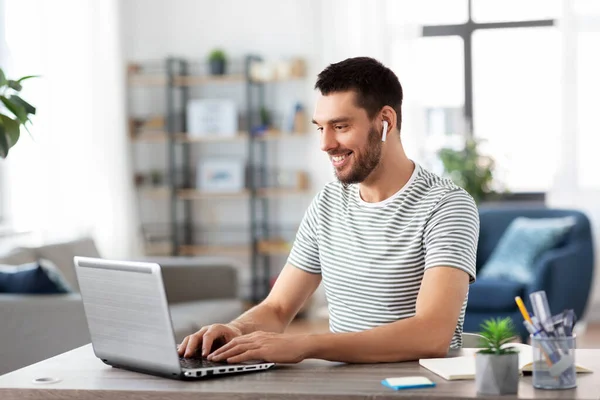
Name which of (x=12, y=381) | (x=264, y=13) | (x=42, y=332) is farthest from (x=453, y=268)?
(x=264, y=13)

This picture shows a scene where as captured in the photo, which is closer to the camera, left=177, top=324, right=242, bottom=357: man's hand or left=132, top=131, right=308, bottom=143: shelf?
left=177, top=324, right=242, bottom=357: man's hand

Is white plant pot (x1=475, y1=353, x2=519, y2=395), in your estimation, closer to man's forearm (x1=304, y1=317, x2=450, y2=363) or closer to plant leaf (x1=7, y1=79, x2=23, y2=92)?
man's forearm (x1=304, y1=317, x2=450, y2=363)

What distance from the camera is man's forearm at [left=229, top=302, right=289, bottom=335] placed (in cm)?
214

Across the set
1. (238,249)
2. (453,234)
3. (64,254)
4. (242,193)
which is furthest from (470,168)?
(453,234)

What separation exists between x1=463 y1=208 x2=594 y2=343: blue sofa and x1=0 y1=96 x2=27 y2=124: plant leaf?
2.56m

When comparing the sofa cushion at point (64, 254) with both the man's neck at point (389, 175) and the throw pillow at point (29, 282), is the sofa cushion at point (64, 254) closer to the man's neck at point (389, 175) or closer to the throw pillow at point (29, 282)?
the throw pillow at point (29, 282)

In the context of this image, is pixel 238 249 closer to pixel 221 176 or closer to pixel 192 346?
pixel 221 176

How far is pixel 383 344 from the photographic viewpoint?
1838 mm

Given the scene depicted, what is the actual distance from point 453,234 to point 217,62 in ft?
16.4

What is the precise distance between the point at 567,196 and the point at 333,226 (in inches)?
177

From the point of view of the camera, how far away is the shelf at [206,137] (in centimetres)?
675

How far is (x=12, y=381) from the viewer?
5.77ft

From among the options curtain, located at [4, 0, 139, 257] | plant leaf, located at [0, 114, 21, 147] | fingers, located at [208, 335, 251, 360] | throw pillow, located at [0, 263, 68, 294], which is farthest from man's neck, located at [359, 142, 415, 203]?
curtain, located at [4, 0, 139, 257]

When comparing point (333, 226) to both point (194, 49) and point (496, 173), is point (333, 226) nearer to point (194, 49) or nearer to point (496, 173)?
point (496, 173)
